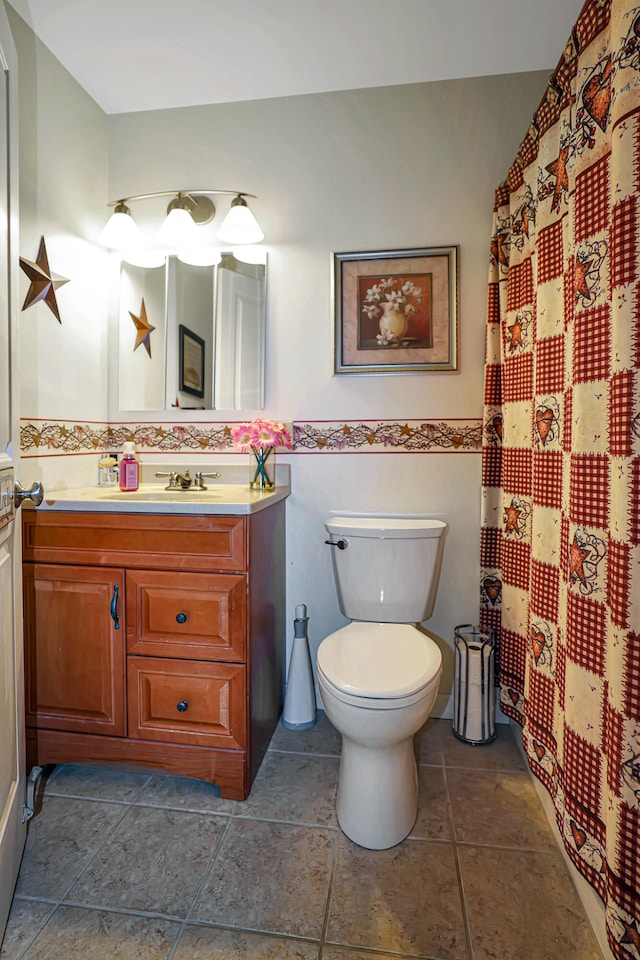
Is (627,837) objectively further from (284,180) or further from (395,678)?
(284,180)

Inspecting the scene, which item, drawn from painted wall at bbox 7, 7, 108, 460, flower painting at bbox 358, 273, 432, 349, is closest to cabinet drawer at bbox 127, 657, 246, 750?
painted wall at bbox 7, 7, 108, 460

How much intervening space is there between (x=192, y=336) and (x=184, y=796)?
1686mm

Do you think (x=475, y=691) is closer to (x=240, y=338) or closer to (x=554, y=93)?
(x=240, y=338)

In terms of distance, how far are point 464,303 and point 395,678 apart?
1.41m

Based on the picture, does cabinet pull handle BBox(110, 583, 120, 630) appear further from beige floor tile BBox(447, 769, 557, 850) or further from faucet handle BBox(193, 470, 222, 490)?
beige floor tile BBox(447, 769, 557, 850)

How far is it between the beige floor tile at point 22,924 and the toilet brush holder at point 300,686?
949 mm

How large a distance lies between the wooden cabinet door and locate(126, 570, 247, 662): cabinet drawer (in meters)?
0.05

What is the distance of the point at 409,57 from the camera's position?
6.11 feet

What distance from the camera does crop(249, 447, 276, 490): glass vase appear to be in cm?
198

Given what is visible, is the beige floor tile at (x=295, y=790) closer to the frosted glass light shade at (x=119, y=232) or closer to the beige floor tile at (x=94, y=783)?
the beige floor tile at (x=94, y=783)

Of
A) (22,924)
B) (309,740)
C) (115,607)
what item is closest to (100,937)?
(22,924)

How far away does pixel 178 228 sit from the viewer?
6.77 ft

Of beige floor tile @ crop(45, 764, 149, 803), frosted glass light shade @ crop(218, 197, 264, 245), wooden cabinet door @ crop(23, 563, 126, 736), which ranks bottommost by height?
beige floor tile @ crop(45, 764, 149, 803)

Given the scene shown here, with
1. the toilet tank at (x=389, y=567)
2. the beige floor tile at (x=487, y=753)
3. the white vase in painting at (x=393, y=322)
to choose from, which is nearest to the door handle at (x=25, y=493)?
the toilet tank at (x=389, y=567)
